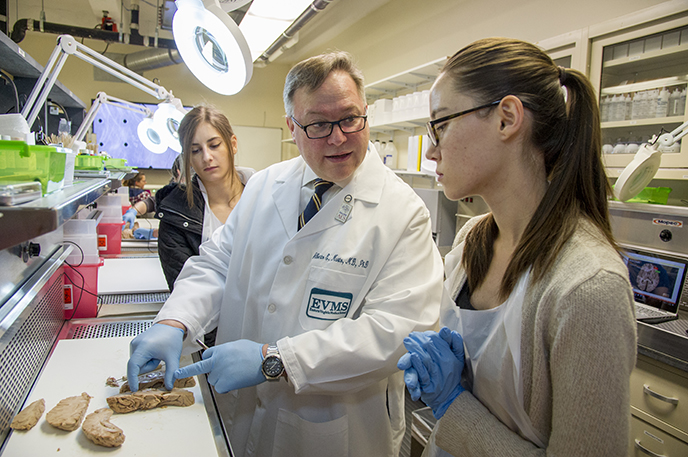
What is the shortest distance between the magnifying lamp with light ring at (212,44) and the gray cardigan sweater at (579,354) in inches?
36.8

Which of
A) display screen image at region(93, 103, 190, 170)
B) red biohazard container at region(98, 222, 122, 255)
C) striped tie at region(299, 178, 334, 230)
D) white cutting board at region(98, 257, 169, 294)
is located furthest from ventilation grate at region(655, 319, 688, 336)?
display screen image at region(93, 103, 190, 170)

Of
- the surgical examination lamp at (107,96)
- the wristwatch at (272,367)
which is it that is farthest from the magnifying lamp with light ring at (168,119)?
the wristwatch at (272,367)

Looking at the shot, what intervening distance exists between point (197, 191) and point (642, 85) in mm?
2474

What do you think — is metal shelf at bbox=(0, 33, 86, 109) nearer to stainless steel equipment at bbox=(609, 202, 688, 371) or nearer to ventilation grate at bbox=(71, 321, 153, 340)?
ventilation grate at bbox=(71, 321, 153, 340)

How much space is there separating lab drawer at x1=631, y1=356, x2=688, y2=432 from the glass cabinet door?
1.01 meters

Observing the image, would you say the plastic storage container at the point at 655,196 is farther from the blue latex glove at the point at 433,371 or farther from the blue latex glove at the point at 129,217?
the blue latex glove at the point at 129,217

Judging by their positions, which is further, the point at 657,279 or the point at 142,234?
the point at 142,234

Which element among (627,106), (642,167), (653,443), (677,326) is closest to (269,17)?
(627,106)

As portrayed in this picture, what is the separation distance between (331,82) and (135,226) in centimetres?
305

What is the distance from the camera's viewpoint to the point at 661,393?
5.73 ft

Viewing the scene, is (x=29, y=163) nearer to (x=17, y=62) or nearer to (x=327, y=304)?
(x=327, y=304)

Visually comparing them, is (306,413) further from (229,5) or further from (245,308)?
(229,5)

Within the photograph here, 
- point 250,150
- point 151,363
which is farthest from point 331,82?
point 250,150

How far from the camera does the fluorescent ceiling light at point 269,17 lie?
3117mm
